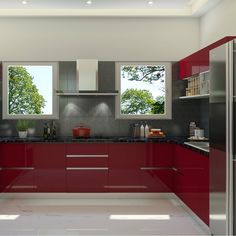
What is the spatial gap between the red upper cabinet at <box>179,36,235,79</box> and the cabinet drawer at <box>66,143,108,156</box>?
1598mm

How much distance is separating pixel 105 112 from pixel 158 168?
4.27 ft

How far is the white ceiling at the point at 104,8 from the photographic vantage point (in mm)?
6367

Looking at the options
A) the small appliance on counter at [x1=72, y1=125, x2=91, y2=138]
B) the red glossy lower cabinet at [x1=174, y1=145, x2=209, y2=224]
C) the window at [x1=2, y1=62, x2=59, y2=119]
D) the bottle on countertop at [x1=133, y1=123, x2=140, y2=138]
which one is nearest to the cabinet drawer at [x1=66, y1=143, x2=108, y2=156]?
the small appliance on counter at [x1=72, y1=125, x2=91, y2=138]

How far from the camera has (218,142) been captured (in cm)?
396

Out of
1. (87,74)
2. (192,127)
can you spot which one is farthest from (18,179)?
(192,127)

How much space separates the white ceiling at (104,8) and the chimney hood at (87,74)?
834 millimetres

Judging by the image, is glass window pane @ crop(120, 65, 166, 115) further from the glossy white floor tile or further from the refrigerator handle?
the refrigerator handle

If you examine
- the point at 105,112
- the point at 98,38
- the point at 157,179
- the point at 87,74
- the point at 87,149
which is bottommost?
the point at 157,179

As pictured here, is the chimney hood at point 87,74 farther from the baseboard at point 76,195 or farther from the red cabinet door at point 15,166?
the baseboard at point 76,195

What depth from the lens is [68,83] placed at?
6.89m

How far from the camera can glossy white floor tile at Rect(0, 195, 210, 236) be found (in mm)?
4699

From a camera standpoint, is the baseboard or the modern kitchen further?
the baseboard

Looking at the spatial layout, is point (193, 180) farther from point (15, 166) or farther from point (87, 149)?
point (15, 166)

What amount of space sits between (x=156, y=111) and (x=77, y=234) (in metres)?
3.00
